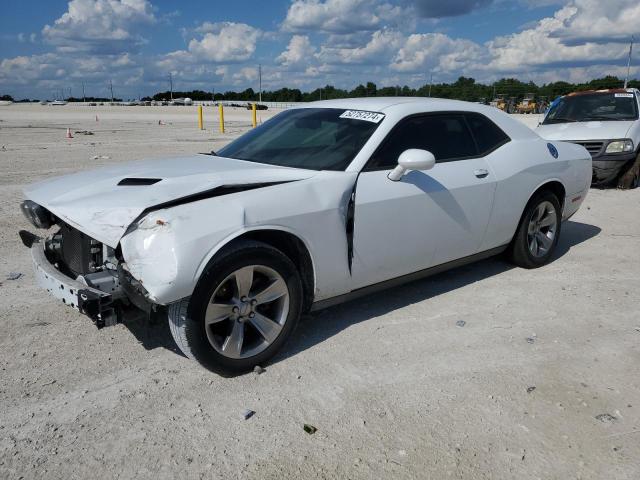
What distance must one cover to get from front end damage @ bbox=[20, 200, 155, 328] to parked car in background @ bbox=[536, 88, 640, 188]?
8877 mm

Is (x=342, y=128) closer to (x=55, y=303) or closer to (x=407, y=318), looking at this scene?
(x=407, y=318)

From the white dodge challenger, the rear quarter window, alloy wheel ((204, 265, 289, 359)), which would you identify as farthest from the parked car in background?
alloy wheel ((204, 265, 289, 359))

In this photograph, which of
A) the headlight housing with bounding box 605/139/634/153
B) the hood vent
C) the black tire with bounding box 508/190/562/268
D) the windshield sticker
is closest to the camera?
the hood vent

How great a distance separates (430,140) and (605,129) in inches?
283

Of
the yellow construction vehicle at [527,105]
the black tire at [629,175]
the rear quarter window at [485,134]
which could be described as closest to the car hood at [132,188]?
the rear quarter window at [485,134]

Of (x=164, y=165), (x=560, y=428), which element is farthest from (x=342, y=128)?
(x=560, y=428)

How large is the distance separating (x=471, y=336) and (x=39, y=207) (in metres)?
3.08

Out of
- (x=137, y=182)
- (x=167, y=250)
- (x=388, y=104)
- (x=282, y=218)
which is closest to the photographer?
(x=167, y=250)

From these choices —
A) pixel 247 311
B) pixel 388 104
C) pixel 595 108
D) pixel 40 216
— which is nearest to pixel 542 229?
pixel 388 104

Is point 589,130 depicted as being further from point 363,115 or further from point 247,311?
point 247,311

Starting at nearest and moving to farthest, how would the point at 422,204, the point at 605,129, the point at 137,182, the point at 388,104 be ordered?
the point at 137,182 < the point at 422,204 < the point at 388,104 < the point at 605,129

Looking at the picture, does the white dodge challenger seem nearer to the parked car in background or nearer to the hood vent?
the hood vent

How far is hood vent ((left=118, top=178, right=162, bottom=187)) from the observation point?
3320 millimetres

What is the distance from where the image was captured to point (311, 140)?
4.01 metres
